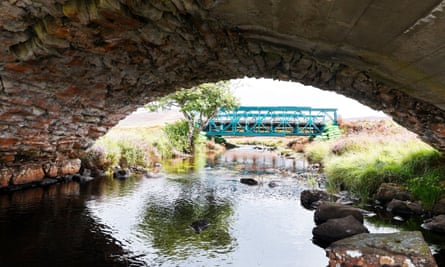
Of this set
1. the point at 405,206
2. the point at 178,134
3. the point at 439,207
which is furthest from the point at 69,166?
the point at 178,134

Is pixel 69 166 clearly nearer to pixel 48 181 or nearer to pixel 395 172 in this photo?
pixel 48 181

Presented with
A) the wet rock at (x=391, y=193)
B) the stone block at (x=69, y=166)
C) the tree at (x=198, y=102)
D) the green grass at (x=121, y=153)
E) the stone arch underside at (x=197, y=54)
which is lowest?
the wet rock at (x=391, y=193)

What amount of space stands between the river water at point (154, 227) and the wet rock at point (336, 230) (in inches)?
6.6

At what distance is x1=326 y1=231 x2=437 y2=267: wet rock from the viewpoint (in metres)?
2.70

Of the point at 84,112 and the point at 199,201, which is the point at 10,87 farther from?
the point at 199,201

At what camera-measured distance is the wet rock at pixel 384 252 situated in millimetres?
2701

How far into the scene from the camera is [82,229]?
14.3 feet

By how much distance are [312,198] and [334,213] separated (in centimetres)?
139

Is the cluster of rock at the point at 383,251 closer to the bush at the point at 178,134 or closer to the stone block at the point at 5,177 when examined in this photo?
the stone block at the point at 5,177

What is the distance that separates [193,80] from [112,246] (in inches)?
117

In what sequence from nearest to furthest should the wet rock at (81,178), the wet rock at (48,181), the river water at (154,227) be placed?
the river water at (154,227), the wet rock at (48,181), the wet rock at (81,178)

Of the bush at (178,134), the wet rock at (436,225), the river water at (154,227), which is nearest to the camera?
the river water at (154,227)

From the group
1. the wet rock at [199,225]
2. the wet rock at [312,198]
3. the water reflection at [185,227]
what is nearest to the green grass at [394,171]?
the wet rock at [312,198]

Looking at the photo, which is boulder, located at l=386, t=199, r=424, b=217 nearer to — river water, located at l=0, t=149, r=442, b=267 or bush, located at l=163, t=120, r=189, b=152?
river water, located at l=0, t=149, r=442, b=267
